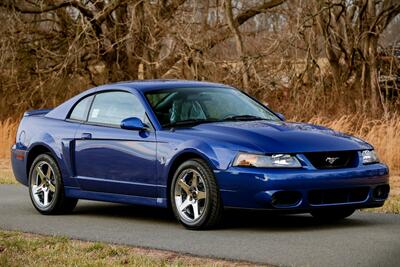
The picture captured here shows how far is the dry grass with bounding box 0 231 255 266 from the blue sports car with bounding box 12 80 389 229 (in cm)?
117

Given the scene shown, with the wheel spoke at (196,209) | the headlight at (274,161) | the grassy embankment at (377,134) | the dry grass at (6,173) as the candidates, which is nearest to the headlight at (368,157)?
the headlight at (274,161)

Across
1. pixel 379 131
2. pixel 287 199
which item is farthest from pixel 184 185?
pixel 379 131

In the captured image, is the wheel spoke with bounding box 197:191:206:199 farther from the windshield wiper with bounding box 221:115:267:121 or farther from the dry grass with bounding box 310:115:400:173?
the dry grass with bounding box 310:115:400:173

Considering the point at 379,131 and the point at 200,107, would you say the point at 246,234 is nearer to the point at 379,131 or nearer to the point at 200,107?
the point at 200,107

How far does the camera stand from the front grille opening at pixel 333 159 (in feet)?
31.0

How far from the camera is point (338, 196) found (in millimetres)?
9547

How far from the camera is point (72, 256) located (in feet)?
26.7

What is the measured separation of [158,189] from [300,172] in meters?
1.50

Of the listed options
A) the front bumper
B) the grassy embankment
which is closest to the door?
the front bumper

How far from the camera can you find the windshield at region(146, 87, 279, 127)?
10484 mm

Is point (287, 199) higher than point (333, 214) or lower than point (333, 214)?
higher

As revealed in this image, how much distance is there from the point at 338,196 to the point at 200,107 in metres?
1.77

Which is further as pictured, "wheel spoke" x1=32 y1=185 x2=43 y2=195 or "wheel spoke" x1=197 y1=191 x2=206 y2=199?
"wheel spoke" x1=32 y1=185 x2=43 y2=195

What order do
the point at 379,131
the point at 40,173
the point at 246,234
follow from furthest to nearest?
the point at 379,131 < the point at 40,173 < the point at 246,234
